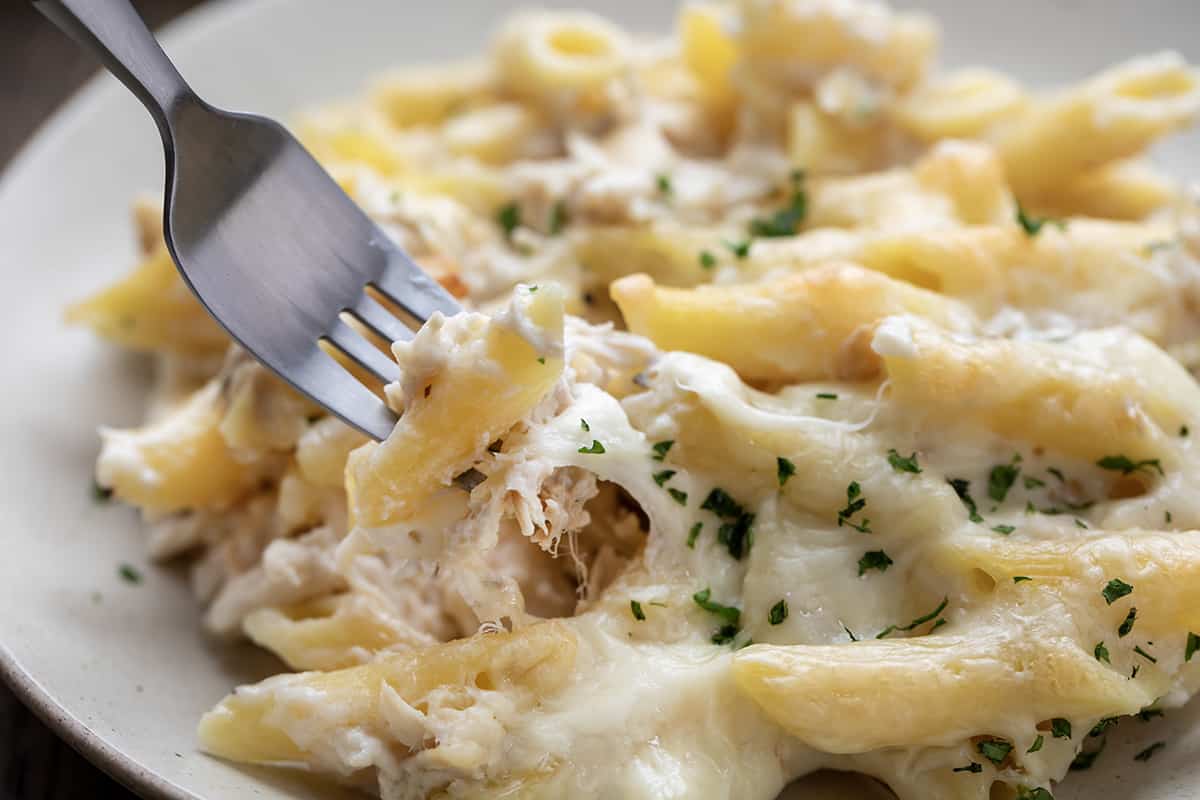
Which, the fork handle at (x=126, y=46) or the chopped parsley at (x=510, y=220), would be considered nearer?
the fork handle at (x=126, y=46)

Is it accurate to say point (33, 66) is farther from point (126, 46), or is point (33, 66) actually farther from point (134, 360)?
point (126, 46)

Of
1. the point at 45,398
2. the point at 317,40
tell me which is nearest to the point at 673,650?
the point at 45,398

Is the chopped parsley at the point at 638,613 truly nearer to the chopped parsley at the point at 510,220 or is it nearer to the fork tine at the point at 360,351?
the fork tine at the point at 360,351

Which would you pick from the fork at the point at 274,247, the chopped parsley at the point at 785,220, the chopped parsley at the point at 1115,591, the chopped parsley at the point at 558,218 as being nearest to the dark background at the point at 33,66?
the fork at the point at 274,247

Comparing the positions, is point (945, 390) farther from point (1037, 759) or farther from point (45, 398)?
point (45, 398)

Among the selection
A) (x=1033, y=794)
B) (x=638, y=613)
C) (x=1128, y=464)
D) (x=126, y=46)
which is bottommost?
(x=1033, y=794)

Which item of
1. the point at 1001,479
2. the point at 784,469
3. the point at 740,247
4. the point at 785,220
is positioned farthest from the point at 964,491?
the point at 785,220

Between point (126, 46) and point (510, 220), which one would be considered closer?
point (126, 46)

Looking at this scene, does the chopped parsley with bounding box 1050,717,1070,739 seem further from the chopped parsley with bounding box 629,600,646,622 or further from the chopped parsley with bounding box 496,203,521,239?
the chopped parsley with bounding box 496,203,521,239
